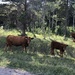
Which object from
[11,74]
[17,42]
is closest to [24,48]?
[17,42]

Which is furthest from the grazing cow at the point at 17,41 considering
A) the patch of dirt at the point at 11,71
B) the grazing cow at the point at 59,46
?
the patch of dirt at the point at 11,71

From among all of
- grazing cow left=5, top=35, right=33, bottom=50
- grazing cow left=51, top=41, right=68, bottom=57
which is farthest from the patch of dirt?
grazing cow left=51, top=41, right=68, bottom=57

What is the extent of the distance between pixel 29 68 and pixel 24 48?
5.24 m

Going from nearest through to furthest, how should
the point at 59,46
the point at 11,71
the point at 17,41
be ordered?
1. the point at 11,71
2. the point at 17,41
3. the point at 59,46

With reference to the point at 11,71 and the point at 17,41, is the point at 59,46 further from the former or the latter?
the point at 11,71

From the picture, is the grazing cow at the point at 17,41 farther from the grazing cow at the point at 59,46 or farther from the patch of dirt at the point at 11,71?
the patch of dirt at the point at 11,71

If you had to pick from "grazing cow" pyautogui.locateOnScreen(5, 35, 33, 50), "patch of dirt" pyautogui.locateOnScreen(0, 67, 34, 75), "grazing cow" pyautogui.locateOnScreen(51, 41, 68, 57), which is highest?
"grazing cow" pyautogui.locateOnScreen(5, 35, 33, 50)

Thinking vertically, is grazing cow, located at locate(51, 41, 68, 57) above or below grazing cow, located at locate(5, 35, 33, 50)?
below

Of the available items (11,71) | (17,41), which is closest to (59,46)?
(17,41)

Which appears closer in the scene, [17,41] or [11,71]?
[11,71]

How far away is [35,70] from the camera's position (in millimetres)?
11523

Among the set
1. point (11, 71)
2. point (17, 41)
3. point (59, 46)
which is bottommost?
point (59, 46)

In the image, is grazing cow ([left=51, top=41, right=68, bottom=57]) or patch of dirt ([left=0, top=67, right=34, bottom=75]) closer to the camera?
patch of dirt ([left=0, top=67, right=34, bottom=75])

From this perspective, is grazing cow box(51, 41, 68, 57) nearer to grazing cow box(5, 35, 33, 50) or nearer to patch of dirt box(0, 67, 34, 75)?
grazing cow box(5, 35, 33, 50)
